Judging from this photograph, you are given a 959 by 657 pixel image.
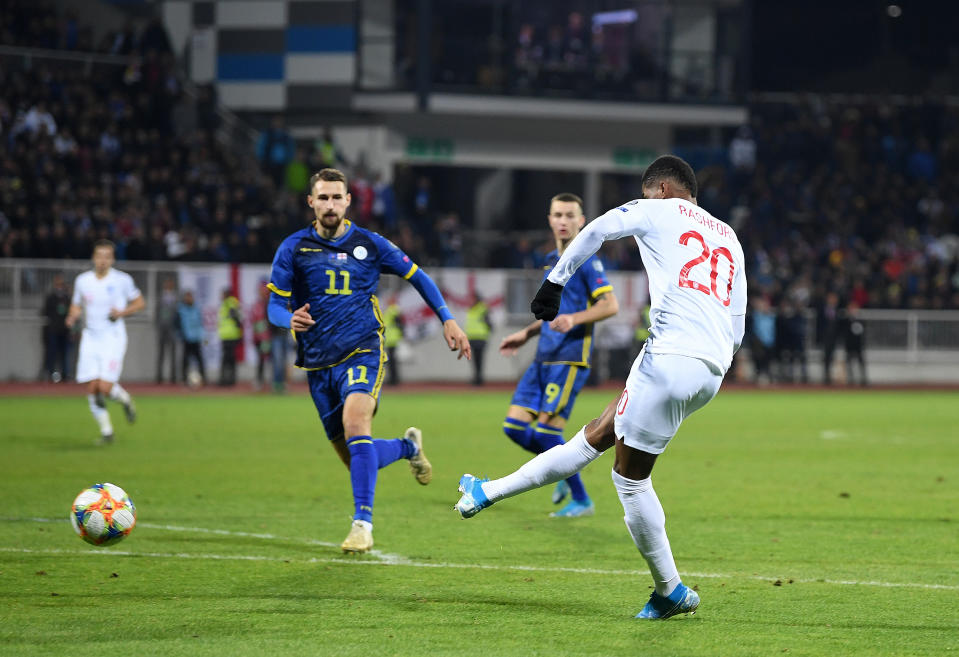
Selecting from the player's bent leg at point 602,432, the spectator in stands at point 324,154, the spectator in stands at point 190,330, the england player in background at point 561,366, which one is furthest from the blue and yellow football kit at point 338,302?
the spectator in stands at point 324,154

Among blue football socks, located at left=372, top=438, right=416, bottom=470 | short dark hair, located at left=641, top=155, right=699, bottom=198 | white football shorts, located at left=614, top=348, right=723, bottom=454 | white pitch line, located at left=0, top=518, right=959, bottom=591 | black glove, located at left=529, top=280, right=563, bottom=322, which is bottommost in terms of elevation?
white pitch line, located at left=0, top=518, right=959, bottom=591

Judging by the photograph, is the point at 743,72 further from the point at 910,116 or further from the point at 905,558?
the point at 905,558

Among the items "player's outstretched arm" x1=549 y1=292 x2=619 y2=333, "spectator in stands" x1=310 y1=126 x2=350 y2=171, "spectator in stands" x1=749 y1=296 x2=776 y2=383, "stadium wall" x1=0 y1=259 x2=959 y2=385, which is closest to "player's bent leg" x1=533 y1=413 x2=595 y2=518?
"player's outstretched arm" x1=549 y1=292 x2=619 y2=333

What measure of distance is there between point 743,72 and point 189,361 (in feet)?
67.4

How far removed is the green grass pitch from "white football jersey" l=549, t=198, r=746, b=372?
139 centimetres

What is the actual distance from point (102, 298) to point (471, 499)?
10.3 meters

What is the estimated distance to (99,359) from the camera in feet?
51.2

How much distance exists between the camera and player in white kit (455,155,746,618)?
6281 mm

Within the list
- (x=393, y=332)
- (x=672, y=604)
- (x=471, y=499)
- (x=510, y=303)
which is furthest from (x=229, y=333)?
(x=672, y=604)

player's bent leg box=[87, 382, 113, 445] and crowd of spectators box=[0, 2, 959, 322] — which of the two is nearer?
player's bent leg box=[87, 382, 113, 445]

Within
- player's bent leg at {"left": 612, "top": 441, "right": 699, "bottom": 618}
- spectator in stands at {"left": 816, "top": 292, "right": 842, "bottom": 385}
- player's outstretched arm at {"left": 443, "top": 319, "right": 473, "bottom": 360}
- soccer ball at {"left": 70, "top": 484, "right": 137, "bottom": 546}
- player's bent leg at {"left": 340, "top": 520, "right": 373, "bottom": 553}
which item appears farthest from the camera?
spectator in stands at {"left": 816, "top": 292, "right": 842, "bottom": 385}

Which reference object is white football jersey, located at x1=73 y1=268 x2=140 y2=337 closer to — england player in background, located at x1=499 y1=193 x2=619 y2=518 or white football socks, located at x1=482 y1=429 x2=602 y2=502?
england player in background, located at x1=499 y1=193 x2=619 y2=518

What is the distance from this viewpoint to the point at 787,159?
130 ft

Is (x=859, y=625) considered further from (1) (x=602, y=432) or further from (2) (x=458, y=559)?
(2) (x=458, y=559)
